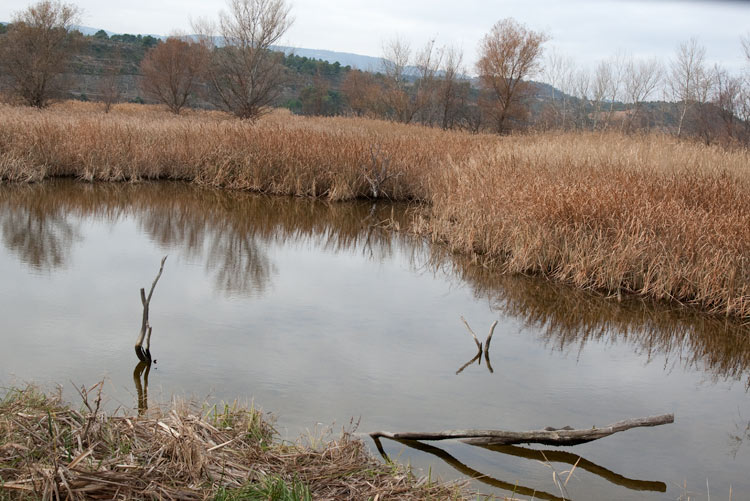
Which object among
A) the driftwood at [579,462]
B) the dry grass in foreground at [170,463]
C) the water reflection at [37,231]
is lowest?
the water reflection at [37,231]

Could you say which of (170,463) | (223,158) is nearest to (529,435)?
(170,463)

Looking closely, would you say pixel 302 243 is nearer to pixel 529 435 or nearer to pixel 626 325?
pixel 626 325

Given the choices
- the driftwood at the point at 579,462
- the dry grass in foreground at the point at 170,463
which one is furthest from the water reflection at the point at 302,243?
the dry grass in foreground at the point at 170,463

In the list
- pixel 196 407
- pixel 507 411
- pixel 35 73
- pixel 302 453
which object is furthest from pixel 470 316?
pixel 35 73

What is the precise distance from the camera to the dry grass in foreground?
2.27 meters

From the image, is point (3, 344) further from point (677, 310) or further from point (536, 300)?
point (677, 310)

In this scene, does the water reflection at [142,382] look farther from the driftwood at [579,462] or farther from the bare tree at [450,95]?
the bare tree at [450,95]

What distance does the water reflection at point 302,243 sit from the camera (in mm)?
5918

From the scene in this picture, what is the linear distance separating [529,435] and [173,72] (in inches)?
1249

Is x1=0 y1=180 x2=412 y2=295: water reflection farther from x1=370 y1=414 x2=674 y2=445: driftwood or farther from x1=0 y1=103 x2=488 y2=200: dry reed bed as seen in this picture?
x1=370 y1=414 x2=674 y2=445: driftwood

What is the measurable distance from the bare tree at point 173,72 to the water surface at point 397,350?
24.8 m

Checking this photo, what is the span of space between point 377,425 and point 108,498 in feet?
5.98

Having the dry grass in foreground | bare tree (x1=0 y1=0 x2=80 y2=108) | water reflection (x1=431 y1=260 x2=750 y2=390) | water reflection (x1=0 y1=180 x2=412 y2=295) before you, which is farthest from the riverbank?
bare tree (x1=0 y1=0 x2=80 y2=108)

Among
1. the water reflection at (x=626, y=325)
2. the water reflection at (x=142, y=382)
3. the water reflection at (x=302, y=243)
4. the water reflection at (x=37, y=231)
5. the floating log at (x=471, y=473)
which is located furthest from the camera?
the water reflection at (x=37, y=231)
